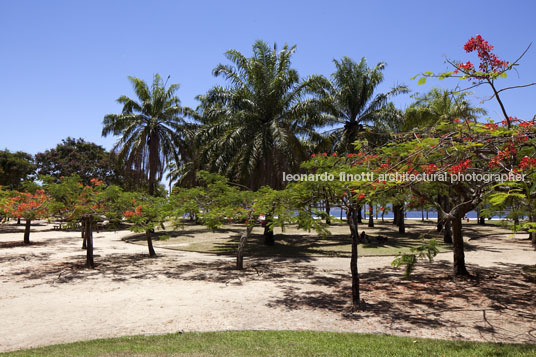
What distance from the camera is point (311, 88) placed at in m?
22.2

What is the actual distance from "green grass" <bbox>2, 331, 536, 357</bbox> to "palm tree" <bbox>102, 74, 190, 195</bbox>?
72.6 ft

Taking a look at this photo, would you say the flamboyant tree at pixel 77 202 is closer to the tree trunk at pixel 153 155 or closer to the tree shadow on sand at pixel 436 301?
the tree shadow on sand at pixel 436 301

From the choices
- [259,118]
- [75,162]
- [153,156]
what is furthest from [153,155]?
[75,162]

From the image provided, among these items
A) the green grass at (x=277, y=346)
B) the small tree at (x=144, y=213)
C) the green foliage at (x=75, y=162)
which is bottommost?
the green grass at (x=277, y=346)

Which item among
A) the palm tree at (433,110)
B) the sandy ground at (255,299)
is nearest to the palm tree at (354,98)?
the palm tree at (433,110)

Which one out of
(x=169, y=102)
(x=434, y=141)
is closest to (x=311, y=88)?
(x=169, y=102)

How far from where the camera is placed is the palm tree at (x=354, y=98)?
24.4 metres

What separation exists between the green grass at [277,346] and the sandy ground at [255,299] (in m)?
0.62

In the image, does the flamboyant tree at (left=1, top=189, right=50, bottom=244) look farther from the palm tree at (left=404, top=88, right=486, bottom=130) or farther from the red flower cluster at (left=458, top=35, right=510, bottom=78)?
the palm tree at (left=404, top=88, right=486, bottom=130)

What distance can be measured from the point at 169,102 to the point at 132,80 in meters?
3.61

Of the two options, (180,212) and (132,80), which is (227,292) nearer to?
(180,212)

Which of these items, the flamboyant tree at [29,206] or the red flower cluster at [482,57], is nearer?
the red flower cluster at [482,57]

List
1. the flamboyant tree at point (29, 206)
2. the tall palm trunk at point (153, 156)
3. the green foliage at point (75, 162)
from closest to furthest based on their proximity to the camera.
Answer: the flamboyant tree at point (29, 206), the tall palm trunk at point (153, 156), the green foliage at point (75, 162)

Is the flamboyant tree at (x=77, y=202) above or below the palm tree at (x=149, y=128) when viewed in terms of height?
below
